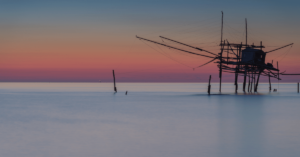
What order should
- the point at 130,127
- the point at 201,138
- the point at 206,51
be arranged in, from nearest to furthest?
1. the point at 201,138
2. the point at 130,127
3. the point at 206,51

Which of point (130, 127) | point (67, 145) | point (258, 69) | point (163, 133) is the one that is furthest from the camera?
point (258, 69)

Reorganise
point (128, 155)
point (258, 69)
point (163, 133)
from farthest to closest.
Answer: point (258, 69)
point (163, 133)
point (128, 155)

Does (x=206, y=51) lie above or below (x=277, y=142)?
above

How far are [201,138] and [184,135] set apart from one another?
0.98 meters

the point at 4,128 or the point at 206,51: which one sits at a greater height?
the point at 206,51

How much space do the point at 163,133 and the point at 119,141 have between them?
286 cm

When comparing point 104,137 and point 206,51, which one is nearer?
point 104,137

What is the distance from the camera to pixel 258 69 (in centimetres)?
5116

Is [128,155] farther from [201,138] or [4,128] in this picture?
[4,128]

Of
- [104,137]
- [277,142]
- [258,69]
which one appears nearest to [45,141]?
[104,137]

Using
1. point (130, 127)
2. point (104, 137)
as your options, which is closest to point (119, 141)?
point (104, 137)

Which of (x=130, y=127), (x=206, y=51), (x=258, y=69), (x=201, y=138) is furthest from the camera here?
(x=258, y=69)

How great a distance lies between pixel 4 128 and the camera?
17.8 meters

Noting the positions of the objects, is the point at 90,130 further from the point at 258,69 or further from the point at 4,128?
the point at 258,69
